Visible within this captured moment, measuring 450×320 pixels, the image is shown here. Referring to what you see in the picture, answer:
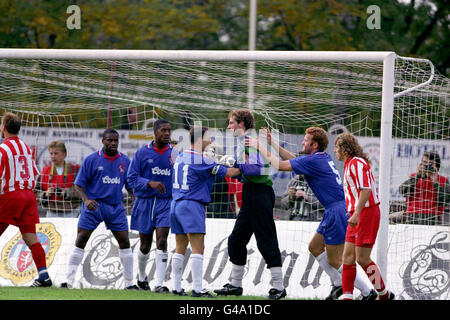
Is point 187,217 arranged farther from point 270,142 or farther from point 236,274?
point 270,142

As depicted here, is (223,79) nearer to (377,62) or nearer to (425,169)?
(377,62)

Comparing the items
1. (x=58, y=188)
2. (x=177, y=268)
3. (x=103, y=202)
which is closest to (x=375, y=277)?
(x=177, y=268)

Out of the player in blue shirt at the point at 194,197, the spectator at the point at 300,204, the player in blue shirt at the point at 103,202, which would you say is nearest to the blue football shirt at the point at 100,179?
the player in blue shirt at the point at 103,202

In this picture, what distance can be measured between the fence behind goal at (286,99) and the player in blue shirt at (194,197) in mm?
1177

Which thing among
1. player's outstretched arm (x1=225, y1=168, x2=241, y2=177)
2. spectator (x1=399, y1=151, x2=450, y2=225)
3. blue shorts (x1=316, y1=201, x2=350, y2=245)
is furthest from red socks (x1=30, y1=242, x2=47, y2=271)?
spectator (x1=399, y1=151, x2=450, y2=225)

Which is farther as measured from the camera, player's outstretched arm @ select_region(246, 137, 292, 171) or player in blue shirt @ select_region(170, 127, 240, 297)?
player in blue shirt @ select_region(170, 127, 240, 297)

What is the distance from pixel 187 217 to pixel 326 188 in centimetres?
150

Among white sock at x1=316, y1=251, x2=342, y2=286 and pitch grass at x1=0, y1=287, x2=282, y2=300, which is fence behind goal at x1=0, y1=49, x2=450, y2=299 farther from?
pitch grass at x1=0, y1=287, x2=282, y2=300

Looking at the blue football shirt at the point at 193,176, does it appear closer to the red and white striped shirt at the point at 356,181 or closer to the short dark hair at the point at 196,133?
the short dark hair at the point at 196,133

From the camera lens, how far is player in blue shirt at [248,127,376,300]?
7.59 meters

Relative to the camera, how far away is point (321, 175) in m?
7.66

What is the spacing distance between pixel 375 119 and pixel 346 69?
1.66 m

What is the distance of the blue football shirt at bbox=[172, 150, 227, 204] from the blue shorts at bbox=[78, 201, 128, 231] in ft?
3.46
